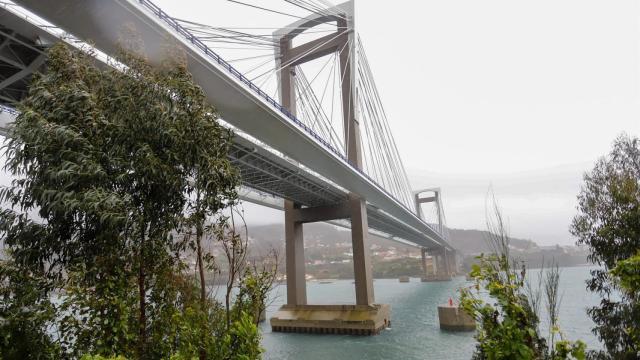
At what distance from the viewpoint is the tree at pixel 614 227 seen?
8.62m

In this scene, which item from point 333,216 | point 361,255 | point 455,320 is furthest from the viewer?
point 333,216

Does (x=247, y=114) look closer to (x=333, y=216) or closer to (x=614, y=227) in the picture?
(x=614, y=227)

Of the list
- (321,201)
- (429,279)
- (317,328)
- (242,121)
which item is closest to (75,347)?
(242,121)

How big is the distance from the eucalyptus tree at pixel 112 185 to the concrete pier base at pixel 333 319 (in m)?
17.3

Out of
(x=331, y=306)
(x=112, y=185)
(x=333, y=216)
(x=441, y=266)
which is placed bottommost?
(x=441, y=266)

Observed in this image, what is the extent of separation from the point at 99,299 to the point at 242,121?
10072 millimetres

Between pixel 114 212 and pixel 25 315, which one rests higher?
pixel 114 212

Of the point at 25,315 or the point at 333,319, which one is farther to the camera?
the point at 333,319

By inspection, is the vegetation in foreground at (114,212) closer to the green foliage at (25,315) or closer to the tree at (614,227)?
the green foliage at (25,315)

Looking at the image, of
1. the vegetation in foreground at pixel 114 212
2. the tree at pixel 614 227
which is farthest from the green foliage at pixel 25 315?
the tree at pixel 614 227

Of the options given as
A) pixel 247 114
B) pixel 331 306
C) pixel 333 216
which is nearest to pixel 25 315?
pixel 247 114

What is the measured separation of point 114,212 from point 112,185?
60cm

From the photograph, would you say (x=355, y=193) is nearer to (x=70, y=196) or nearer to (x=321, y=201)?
(x=321, y=201)

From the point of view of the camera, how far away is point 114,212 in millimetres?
A: 4461
